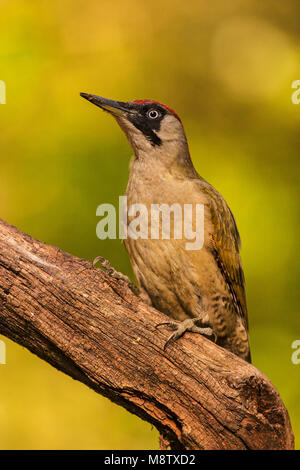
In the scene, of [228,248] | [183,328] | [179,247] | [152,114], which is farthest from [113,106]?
[183,328]

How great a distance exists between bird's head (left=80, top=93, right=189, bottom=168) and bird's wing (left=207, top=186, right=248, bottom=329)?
1.13ft

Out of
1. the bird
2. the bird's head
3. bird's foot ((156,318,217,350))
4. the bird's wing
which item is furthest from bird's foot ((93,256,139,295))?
the bird's head

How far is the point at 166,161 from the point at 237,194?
0.63 metres

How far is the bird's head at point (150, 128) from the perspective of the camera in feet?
12.0

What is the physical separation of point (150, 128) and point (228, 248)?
0.82 metres

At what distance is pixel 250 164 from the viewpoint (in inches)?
161

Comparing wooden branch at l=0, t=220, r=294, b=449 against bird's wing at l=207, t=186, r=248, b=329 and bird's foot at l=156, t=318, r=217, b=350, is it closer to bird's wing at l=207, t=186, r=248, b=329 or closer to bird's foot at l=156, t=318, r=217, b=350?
bird's foot at l=156, t=318, r=217, b=350

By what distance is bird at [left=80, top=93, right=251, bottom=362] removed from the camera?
3.40 m

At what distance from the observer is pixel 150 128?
3705mm

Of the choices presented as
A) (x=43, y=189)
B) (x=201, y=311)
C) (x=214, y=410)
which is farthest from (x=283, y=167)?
(x=214, y=410)

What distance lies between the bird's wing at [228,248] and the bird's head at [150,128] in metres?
0.34

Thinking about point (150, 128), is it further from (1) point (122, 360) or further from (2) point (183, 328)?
(1) point (122, 360)

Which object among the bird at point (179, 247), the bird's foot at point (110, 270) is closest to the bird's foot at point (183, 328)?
the bird at point (179, 247)

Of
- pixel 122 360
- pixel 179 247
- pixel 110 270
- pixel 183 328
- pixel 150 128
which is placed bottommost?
pixel 122 360
